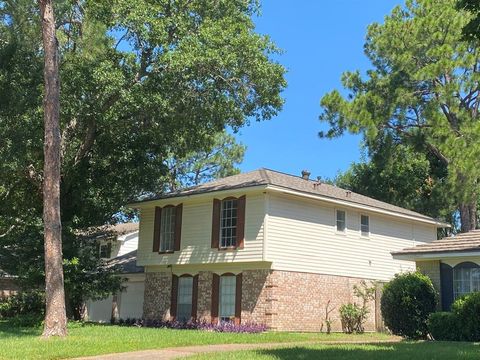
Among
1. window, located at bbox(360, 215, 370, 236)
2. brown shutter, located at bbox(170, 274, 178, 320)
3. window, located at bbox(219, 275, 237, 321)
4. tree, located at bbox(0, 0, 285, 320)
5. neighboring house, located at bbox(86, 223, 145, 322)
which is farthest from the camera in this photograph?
neighboring house, located at bbox(86, 223, 145, 322)

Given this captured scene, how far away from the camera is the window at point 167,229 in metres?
26.4

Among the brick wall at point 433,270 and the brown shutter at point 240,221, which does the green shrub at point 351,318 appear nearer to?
the brick wall at point 433,270

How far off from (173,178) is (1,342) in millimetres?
32433

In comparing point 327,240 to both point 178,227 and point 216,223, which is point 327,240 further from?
point 178,227

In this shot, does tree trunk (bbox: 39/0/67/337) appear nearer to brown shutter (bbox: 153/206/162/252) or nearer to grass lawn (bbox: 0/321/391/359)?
grass lawn (bbox: 0/321/391/359)

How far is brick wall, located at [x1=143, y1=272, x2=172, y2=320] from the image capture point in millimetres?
26172

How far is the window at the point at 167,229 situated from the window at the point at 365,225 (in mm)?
8421

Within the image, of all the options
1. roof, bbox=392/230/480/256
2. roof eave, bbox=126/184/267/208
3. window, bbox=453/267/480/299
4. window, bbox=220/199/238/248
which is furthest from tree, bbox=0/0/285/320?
window, bbox=453/267/480/299

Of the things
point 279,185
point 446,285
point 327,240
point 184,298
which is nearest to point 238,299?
point 184,298

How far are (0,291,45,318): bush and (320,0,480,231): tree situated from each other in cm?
1734

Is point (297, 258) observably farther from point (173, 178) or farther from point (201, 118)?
point (173, 178)

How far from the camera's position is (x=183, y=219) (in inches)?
1018

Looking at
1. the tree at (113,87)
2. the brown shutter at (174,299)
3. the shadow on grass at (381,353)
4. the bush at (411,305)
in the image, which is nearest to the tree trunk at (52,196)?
the tree at (113,87)

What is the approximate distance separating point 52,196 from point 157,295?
1027cm
